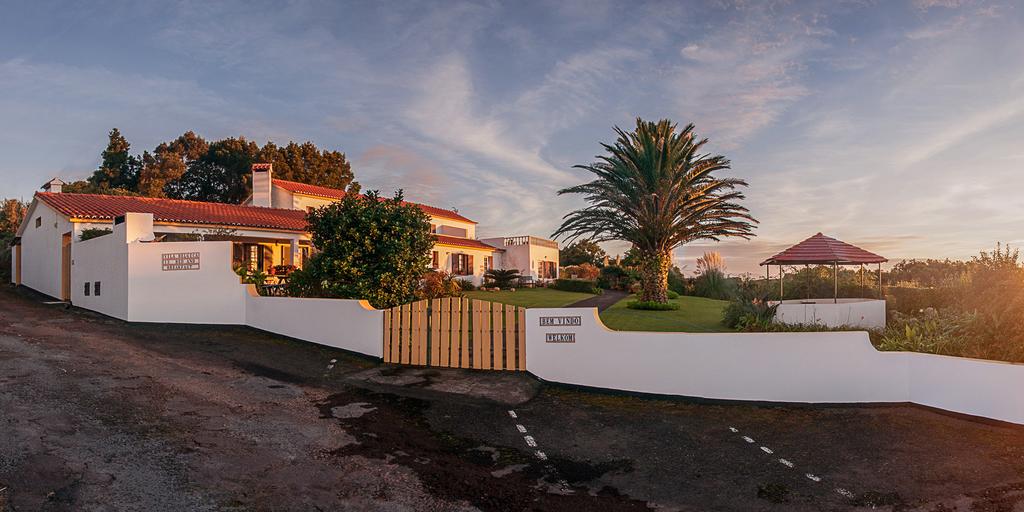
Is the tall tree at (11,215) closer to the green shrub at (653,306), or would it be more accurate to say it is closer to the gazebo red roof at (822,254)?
the green shrub at (653,306)

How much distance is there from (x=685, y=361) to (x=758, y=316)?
23.0 feet

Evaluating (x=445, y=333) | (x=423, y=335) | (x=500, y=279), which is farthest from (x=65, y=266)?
(x=500, y=279)

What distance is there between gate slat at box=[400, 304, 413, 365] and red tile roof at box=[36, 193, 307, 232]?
9.51 metres

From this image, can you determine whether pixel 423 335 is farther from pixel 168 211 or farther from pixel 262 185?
pixel 262 185

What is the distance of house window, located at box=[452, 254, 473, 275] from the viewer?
34.0 metres

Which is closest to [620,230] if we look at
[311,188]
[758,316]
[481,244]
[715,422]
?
[758,316]

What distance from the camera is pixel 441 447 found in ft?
Answer: 21.7

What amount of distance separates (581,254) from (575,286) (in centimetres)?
1949

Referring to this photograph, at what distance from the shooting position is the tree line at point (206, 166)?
46.1 metres

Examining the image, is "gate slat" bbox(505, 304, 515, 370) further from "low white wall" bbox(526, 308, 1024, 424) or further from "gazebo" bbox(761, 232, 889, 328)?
"gazebo" bbox(761, 232, 889, 328)

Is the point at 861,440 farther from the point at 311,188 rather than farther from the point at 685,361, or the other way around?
the point at 311,188

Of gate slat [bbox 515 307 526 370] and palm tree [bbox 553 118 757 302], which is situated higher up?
palm tree [bbox 553 118 757 302]

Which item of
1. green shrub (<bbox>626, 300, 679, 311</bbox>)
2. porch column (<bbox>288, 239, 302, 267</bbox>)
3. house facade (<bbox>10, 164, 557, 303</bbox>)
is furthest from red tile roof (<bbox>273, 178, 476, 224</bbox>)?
green shrub (<bbox>626, 300, 679, 311</bbox>)

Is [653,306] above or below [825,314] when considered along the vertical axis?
below
